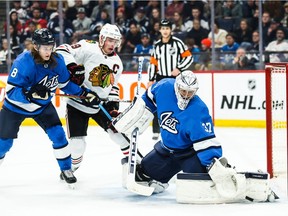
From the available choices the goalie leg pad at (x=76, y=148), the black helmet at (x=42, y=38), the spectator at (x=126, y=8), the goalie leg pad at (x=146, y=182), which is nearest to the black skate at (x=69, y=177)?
the goalie leg pad at (x=76, y=148)

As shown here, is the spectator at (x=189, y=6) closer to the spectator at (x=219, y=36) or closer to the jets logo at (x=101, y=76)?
the spectator at (x=219, y=36)

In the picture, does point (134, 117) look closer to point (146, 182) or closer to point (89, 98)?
point (146, 182)

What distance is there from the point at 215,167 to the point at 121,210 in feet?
1.90

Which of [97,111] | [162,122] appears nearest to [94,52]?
[97,111]

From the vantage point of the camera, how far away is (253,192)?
4.66 m

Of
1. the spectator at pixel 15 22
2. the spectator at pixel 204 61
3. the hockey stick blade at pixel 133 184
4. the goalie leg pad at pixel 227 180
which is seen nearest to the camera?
the goalie leg pad at pixel 227 180

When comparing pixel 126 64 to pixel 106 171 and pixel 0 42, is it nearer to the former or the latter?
pixel 0 42

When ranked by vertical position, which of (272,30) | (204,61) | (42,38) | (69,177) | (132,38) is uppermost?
(42,38)

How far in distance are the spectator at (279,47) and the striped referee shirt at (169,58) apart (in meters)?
1.36

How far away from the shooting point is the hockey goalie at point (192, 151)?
15.0 ft

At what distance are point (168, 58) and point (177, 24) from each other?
5.76ft

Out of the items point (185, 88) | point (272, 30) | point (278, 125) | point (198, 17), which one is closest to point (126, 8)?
point (198, 17)

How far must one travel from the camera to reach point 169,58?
7941mm

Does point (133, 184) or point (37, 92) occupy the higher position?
point (37, 92)
